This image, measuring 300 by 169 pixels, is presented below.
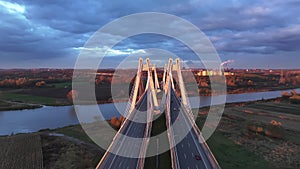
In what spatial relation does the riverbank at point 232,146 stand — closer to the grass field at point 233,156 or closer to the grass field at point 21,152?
the grass field at point 233,156

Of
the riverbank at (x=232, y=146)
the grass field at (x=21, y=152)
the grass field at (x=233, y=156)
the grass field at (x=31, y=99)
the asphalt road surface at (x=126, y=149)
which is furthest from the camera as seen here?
the grass field at (x=31, y=99)

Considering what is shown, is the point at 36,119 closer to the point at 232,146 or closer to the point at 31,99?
the point at 31,99

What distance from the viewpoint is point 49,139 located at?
33.3 m

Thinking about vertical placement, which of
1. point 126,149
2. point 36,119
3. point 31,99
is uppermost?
point 126,149

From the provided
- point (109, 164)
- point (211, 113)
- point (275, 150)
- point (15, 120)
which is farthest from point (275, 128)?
point (15, 120)

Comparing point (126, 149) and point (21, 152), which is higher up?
point (126, 149)

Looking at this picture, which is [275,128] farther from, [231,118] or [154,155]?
[154,155]

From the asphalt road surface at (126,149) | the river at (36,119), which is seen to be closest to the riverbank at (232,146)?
the asphalt road surface at (126,149)

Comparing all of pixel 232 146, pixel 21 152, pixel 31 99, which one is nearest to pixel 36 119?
pixel 21 152

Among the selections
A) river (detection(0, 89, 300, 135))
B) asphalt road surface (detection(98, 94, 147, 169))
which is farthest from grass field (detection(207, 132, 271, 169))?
river (detection(0, 89, 300, 135))

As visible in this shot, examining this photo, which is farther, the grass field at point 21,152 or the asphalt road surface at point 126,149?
the grass field at point 21,152

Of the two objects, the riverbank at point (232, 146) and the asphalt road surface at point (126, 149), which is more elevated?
the asphalt road surface at point (126, 149)

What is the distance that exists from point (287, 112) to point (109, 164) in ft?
167

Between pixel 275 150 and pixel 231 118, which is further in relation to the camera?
pixel 231 118
